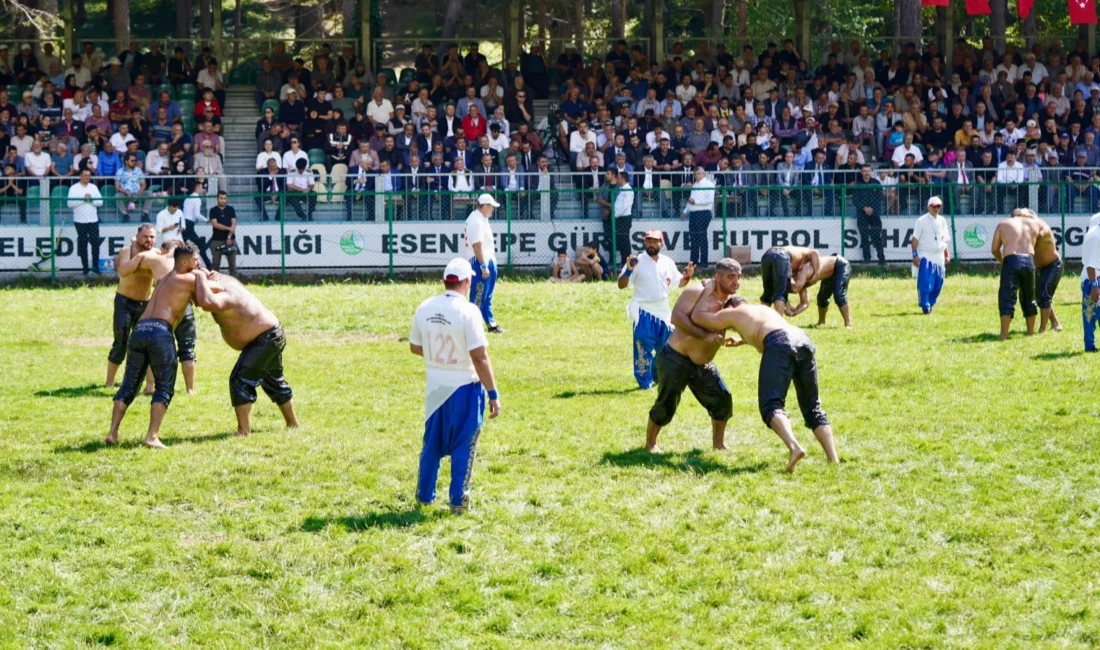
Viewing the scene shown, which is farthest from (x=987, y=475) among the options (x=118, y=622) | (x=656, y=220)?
(x=656, y=220)

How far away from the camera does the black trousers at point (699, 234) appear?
26.5 meters

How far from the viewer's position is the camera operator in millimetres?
25969

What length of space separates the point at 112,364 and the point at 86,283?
36.5ft

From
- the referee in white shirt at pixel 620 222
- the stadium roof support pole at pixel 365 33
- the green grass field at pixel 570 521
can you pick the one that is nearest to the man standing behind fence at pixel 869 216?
the referee in white shirt at pixel 620 222

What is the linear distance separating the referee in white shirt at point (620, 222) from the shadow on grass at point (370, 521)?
17031 millimetres

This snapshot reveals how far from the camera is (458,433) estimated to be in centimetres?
957

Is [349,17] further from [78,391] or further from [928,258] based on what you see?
[78,391]

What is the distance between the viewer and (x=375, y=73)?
33.4 meters

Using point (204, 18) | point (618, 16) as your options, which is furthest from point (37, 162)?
point (618, 16)

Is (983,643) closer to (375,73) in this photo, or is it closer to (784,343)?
(784,343)

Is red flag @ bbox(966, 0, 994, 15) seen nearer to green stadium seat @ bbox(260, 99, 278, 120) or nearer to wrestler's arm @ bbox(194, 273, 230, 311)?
green stadium seat @ bbox(260, 99, 278, 120)

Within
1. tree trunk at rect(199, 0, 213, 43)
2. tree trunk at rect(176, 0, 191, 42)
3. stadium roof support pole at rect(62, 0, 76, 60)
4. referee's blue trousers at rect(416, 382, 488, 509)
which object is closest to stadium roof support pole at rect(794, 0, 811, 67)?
stadium roof support pole at rect(62, 0, 76, 60)

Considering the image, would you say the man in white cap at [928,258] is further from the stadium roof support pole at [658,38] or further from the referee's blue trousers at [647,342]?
the stadium roof support pole at [658,38]

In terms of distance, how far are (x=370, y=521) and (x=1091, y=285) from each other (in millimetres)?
9908
